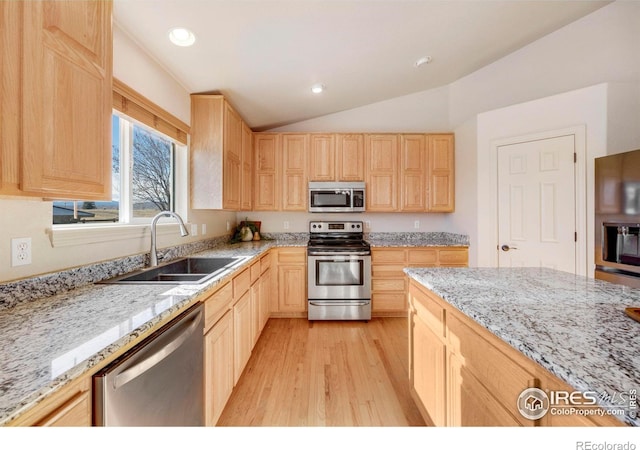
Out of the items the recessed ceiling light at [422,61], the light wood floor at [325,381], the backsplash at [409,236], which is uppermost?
the recessed ceiling light at [422,61]

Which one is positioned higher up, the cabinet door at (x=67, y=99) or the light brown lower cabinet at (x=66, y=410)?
the cabinet door at (x=67, y=99)

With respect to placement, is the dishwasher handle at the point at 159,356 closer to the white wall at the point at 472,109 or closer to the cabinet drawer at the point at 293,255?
the white wall at the point at 472,109

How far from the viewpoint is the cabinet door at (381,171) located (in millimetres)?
3564

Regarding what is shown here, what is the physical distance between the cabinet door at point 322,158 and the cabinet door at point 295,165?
9 centimetres

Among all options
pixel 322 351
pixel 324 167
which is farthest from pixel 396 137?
pixel 322 351

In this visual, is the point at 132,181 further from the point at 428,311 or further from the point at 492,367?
the point at 492,367

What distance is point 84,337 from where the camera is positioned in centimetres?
78

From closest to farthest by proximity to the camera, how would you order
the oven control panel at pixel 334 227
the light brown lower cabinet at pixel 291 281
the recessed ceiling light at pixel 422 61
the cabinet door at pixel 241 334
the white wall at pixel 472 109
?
the white wall at pixel 472 109, the cabinet door at pixel 241 334, the recessed ceiling light at pixel 422 61, the light brown lower cabinet at pixel 291 281, the oven control panel at pixel 334 227

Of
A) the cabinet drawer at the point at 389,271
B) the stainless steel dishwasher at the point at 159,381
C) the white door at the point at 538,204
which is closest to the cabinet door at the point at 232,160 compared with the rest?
the stainless steel dishwasher at the point at 159,381

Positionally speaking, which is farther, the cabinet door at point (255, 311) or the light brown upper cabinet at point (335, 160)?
the light brown upper cabinet at point (335, 160)

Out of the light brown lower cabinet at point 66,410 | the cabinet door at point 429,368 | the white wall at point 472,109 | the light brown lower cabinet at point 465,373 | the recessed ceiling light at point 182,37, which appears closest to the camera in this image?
the light brown lower cabinet at point 66,410

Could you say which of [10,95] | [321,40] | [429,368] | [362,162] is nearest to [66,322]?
[10,95]

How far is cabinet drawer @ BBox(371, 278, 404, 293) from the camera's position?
329cm

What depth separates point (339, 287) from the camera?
3199 mm
